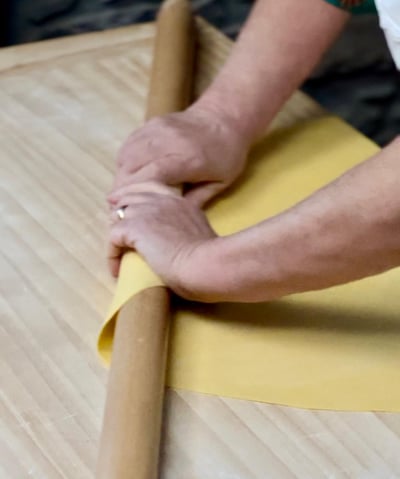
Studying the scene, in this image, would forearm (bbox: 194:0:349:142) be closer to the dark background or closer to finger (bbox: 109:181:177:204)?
finger (bbox: 109:181:177:204)

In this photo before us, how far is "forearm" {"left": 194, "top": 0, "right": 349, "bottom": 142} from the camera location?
0.88 metres

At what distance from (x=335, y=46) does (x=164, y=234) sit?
0.86 m

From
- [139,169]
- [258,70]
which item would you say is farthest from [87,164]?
[258,70]

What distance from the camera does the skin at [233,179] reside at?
60cm

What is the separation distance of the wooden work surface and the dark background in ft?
1.05

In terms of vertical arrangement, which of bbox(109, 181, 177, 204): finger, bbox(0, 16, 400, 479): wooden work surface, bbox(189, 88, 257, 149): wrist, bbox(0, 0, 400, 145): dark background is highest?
bbox(189, 88, 257, 149): wrist

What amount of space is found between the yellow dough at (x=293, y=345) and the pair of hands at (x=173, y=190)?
0.02 metres

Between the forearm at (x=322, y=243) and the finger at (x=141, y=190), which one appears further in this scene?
the finger at (x=141, y=190)

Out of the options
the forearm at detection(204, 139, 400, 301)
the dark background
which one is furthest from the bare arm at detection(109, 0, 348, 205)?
the dark background

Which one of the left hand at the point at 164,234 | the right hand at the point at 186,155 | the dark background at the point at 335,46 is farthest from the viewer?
the dark background at the point at 335,46

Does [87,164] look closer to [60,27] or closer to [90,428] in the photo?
[90,428]

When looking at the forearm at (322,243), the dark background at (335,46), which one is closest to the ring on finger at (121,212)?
the forearm at (322,243)

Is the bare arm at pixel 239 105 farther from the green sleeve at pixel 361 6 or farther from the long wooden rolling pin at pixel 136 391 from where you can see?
the long wooden rolling pin at pixel 136 391

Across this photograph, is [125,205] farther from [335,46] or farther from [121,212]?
[335,46]
